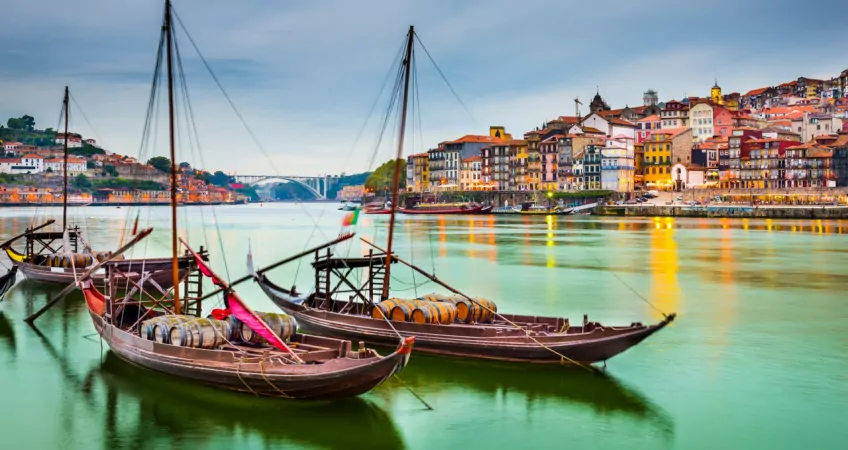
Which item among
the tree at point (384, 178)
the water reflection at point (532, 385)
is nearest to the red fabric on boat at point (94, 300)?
the water reflection at point (532, 385)

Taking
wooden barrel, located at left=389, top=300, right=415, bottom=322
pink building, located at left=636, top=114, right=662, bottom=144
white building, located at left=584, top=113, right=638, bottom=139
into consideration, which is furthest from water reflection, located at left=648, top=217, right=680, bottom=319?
pink building, located at left=636, top=114, right=662, bottom=144

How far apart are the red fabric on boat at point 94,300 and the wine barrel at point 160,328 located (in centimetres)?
299

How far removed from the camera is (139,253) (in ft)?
163

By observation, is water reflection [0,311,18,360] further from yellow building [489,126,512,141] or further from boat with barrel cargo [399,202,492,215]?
yellow building [489,126,512,141]

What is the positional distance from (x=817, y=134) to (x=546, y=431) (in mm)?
135857

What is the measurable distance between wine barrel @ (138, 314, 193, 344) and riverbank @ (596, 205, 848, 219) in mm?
95232

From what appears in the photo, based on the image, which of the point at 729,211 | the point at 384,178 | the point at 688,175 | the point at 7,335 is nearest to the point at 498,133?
the point at 384,178

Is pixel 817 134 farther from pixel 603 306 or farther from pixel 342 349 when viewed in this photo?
pixel 342 349

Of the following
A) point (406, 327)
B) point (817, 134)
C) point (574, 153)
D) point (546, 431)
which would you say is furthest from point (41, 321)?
point (817, 134)

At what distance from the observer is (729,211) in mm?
107125

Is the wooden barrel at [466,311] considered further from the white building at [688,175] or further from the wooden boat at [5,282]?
the white building at [688,175]

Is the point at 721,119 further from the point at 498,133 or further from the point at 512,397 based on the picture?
the point at 512,397

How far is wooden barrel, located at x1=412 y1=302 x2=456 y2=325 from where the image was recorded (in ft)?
60.0

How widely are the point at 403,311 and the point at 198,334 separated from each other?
4.62 meters
